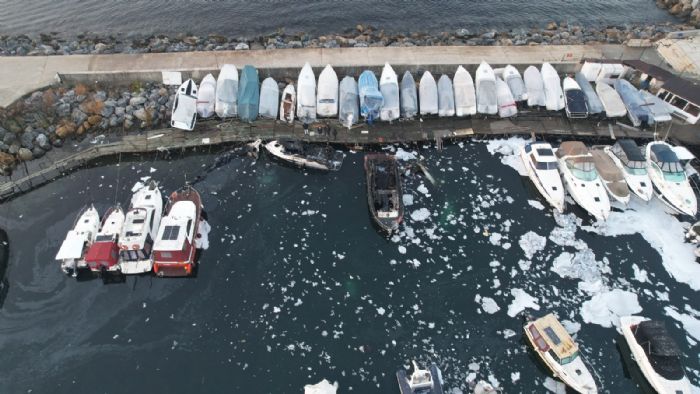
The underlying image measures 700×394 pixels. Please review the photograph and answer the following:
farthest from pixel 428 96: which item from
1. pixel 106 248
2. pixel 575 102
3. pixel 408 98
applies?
pixel 106 248

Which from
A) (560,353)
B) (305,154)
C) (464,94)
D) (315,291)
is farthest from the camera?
(464,94)

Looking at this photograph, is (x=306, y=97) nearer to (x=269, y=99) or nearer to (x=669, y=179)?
(x=269, y=99)

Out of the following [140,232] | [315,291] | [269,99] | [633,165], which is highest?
[269,99]

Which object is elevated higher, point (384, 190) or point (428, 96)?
point (428, 96)

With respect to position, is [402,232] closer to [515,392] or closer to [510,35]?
[515,392]

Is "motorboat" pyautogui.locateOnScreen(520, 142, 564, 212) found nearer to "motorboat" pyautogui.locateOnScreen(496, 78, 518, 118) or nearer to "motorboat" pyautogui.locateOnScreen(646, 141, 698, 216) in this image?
"motorboat" pyautogui.locateOnScreen(496, 78, 518, 118)

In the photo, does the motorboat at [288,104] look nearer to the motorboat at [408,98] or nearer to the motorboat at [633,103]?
the motorboat at [408,98]

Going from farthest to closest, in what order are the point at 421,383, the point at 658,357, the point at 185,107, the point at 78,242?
the point at 185,107
the point at 78,242
the point at 658,357
the point at 421,383
